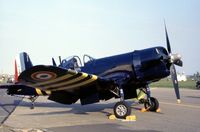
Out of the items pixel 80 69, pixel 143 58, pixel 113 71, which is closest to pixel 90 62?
pixel 80 69

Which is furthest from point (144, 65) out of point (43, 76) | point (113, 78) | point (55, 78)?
point (43, 76)

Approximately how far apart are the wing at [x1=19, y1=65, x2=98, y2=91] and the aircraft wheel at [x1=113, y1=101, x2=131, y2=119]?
117 cm

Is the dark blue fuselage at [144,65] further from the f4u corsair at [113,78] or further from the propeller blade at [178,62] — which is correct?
the propeller blade at [178,62]

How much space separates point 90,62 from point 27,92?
3.79 metres

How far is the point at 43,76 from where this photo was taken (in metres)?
9.70

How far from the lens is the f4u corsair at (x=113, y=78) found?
34.4ft

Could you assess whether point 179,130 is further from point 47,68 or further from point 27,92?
point 27,92

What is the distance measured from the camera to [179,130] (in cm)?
791

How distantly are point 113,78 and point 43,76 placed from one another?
101 inches

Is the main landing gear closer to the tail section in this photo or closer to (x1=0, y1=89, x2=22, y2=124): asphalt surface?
(x1=0, y1=89, x2=22, y2=124): asphalt surface

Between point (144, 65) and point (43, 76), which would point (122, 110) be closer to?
point (144, 65)

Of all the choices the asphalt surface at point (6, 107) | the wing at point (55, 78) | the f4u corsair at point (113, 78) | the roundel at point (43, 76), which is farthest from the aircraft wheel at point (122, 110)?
the asphalt surface at point (6, 107)

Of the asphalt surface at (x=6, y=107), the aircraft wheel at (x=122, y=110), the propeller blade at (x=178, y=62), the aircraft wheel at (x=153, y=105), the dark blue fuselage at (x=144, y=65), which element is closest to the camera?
the aircraft wheel at (x=122, y=110)

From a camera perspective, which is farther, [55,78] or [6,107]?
[6,107]
